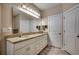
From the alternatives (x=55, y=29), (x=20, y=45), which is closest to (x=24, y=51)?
(x=20, y=45)

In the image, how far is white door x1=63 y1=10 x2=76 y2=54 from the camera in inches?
70.5

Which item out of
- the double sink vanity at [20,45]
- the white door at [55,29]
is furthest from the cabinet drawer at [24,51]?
the white door at [55,29]

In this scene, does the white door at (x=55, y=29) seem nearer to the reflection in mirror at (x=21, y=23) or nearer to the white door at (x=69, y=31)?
the white door at (x=69, y=31)

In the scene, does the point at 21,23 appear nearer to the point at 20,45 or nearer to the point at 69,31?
the point at 20,45

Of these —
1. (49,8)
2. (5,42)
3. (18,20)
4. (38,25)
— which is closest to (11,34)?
(5,42)

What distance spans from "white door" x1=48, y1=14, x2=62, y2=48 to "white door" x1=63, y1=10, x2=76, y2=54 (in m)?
0.13

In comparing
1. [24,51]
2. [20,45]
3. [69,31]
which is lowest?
[24,51]

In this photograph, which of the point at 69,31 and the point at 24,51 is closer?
the point at 24,51

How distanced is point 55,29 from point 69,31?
14.0 inches

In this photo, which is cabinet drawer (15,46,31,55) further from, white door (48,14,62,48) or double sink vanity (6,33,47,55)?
white door (48,14,62,48)

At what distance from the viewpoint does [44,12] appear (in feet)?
6.18

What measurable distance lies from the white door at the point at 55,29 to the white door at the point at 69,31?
13 cm

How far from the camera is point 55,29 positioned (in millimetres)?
1872
